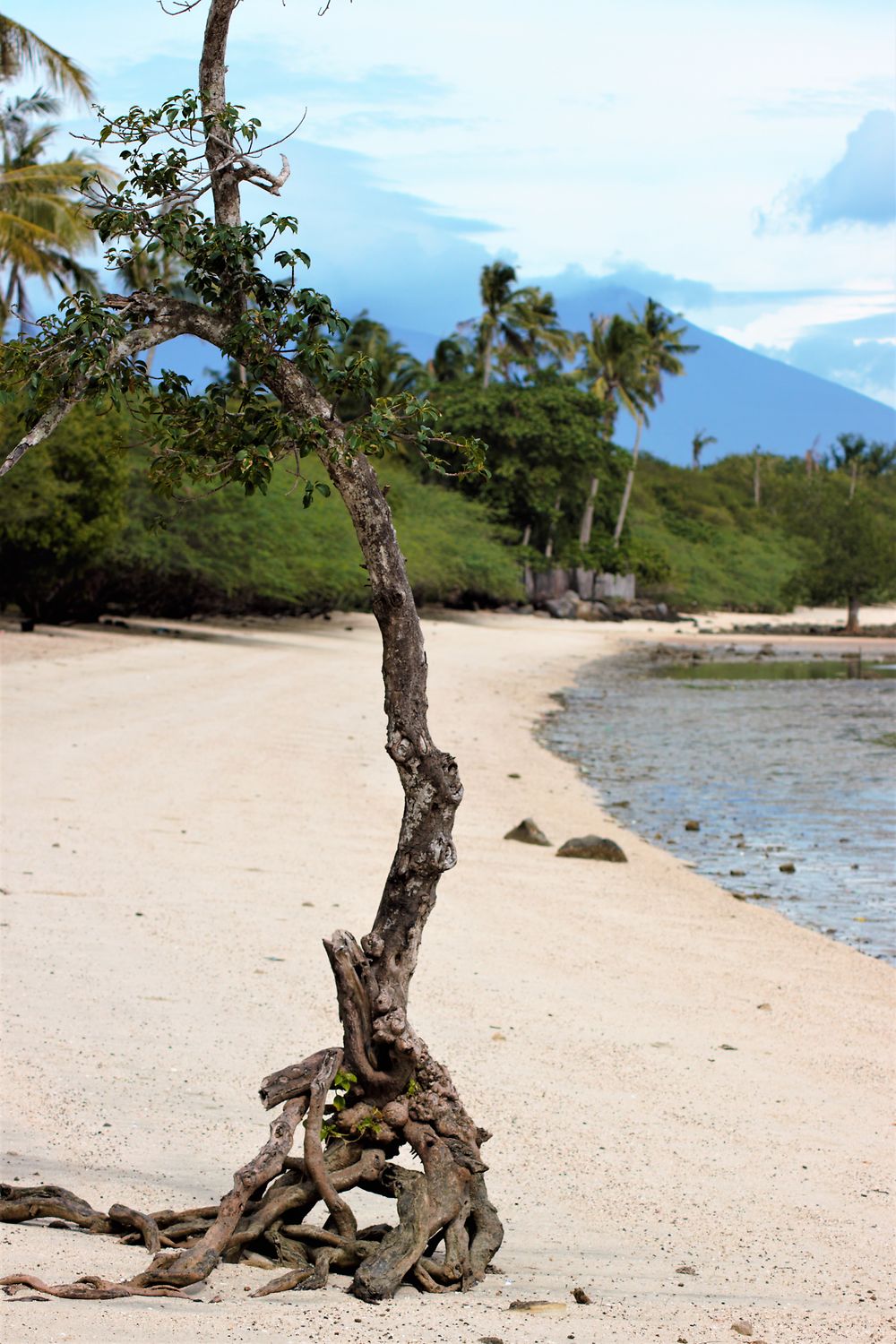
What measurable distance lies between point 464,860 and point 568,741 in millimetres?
9966

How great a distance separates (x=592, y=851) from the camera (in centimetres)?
1120

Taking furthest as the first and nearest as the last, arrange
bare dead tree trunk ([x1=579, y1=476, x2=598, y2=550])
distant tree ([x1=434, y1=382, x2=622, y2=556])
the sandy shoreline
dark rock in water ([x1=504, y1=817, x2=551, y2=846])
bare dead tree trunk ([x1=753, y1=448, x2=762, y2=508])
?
bare dead tree trunk ([x1=753, y1=448, x2=762, y2=508]), bare dead tree trunk ([x1=579, y1=476, x2=598, y2=550]), distant tree ([x1=434, y1=382, x2=622, y2=556]), dark rock in water ([x1=504, y1=817, x2=551, y2=846]), the sandy shoreline

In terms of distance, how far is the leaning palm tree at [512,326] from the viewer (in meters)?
58.0

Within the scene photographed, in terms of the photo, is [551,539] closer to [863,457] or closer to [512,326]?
[512,326]

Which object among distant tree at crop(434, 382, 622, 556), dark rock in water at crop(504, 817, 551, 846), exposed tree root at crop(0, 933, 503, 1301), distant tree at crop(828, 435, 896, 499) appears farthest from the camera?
distant tree at crop(828, 435, 896, 499)

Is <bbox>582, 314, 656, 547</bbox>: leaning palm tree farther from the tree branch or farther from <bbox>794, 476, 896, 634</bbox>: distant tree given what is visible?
the tree branch

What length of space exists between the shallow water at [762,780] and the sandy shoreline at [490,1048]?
0.76 meters

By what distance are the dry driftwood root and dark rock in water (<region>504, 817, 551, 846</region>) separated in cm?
734

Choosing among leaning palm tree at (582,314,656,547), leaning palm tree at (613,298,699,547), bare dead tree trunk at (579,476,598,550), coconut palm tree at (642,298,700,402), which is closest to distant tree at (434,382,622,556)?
bare dead tree trunk at (579,476,598,550)

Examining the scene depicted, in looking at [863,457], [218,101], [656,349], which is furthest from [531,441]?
[218,101]

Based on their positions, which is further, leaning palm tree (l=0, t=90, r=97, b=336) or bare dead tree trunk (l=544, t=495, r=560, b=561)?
bare dead tree trunk (l=544, t=495, r=560, b=561)

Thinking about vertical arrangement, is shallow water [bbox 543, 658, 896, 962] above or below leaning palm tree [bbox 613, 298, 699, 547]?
below

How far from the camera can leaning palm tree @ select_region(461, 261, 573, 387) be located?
58.0 m

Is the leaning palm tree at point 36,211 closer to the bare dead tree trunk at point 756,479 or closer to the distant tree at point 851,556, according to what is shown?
the distant tree at point 851,556
